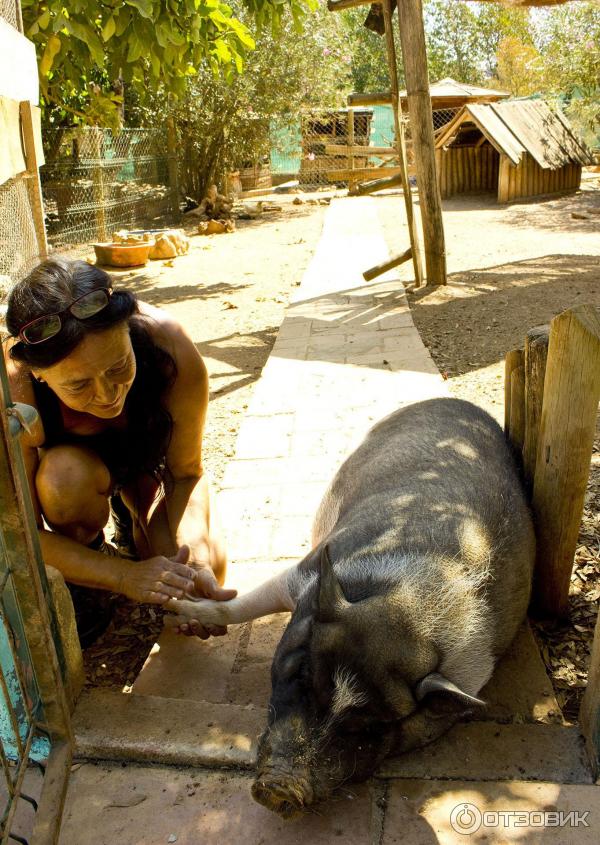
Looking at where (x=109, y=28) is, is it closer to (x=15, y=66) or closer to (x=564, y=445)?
(x=15, y=66)

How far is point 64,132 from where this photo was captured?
1451cm

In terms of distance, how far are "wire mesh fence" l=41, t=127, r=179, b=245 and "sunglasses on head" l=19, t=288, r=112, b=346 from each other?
11.5 m

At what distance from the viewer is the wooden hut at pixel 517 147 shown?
16750 millimetres

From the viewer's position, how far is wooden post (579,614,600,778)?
2.21 metres

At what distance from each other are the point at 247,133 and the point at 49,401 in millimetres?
18638

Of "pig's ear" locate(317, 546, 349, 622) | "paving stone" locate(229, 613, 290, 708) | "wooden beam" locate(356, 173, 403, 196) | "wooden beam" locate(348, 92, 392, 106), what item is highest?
"wooden beam" locate(348, 92, 392, 106)

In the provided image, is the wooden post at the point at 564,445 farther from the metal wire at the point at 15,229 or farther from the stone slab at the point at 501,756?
the metal wire at the point at 15,229

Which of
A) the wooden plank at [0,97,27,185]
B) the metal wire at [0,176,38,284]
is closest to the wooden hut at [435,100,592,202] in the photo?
the metal wire at [0,176,38,284]

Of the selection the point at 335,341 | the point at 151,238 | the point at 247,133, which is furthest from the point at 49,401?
the point at 247,133

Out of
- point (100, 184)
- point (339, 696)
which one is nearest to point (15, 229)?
point (339, 696)

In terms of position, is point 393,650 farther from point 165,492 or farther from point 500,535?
point 165,492

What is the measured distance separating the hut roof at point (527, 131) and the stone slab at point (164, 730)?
52.6 ft

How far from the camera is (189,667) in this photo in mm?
2906

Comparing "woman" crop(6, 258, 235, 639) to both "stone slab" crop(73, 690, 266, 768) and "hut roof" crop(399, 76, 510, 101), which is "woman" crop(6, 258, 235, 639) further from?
"hut roof" crop(399, 76, 510, 101)
